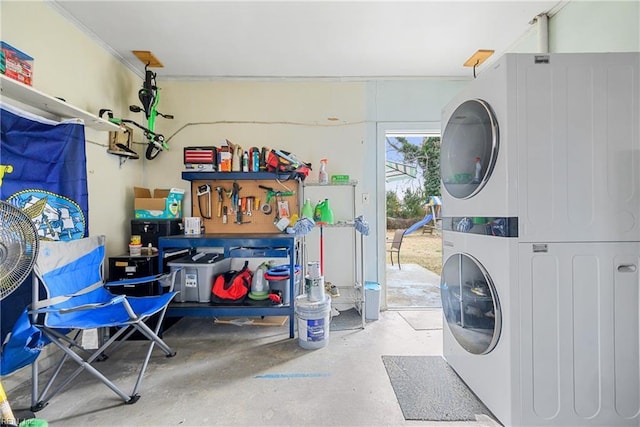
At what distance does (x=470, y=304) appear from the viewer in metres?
1.72

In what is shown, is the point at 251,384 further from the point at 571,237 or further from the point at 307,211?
the point at 571,237

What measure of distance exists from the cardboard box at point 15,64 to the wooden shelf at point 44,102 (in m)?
0.07

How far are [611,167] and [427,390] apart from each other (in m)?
1.60

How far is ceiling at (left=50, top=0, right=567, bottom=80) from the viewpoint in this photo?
7.02 feet

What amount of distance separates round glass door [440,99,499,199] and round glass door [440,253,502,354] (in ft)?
1.46

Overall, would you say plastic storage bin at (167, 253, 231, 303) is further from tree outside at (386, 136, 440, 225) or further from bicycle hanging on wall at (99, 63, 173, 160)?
tree outside at (386, 136, 440, 225)

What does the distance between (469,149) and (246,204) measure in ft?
7.55

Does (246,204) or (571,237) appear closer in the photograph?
(571,237)

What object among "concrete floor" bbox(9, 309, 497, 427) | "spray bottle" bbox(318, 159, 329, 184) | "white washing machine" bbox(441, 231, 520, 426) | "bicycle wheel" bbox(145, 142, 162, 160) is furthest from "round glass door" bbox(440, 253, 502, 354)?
"bicycle wheel" bbox(145, 142, 162, 160)

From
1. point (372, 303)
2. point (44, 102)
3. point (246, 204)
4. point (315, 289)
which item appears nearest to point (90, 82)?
point (44, 102)

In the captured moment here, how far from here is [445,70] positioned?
10.3 ft

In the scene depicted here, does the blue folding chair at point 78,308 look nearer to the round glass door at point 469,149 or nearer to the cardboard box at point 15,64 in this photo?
the cardboard box at point 15,64

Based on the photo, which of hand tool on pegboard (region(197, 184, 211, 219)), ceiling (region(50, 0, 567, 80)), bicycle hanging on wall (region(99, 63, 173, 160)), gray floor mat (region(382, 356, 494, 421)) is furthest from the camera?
hand tool on pegboard (region(197, 184, 211, 219))

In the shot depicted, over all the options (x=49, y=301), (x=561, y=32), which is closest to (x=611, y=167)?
(x=561, y=32)
